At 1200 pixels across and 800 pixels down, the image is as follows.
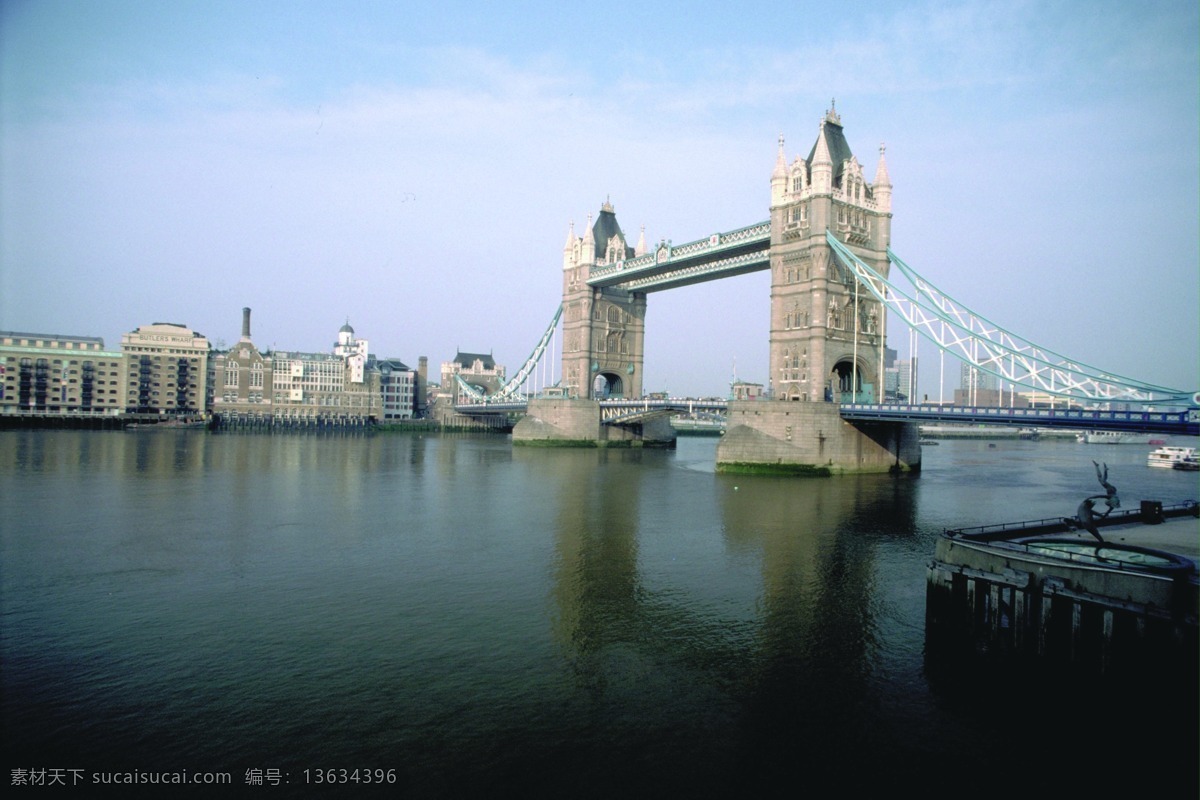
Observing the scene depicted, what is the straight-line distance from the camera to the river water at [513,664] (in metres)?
10.9

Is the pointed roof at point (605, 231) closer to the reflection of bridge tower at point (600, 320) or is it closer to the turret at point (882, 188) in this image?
the reflection of bridge tower at point (600, 320)

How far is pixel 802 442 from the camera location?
47625 mm

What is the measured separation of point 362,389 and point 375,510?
97303 mm

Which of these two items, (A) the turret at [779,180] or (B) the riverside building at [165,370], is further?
(B) the riverside building at [165,370]

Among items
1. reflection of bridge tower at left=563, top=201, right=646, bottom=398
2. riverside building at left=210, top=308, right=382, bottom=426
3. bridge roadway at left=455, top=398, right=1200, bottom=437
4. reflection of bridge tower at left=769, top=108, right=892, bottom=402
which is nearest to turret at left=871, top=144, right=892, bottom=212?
reflection of bridge tower at left=769, top=108, right=892, bottom=402

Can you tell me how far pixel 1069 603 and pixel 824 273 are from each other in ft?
127

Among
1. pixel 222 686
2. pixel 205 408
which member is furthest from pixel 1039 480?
pixel 205 408

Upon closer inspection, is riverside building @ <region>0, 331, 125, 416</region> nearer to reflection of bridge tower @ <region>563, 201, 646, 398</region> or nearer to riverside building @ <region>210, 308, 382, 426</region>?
riverside building @ <region>210, 308, 382, 426</region>

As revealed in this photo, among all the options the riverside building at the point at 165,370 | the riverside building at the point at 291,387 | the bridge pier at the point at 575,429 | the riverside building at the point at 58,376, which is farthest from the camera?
the riverside building at the point at 291,387

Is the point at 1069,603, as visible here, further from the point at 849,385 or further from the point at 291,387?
the point at 291,387

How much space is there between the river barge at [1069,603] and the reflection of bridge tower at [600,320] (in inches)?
2409

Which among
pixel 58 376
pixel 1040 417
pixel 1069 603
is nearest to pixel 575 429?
pixel 1040 417

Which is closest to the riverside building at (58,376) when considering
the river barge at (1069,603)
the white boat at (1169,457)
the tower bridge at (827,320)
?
the tower bridge at (827,320)

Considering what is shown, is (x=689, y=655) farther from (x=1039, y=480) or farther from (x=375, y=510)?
(x=1039, y=480)
